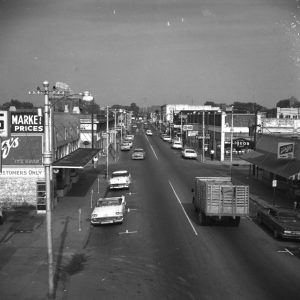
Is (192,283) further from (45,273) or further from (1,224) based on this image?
(1,224)

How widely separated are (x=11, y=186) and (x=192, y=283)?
19.1m

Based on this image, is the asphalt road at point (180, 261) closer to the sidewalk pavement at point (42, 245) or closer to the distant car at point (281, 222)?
the distant car at point (281, 222)

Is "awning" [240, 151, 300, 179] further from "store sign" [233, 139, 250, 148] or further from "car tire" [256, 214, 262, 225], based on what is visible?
"store sign" [233, 139, 250, 148]

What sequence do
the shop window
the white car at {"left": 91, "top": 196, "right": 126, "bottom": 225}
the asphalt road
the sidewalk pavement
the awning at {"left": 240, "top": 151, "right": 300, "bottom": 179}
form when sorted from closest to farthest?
the asphalt road < the sidewalk pavement < the white car at {"left": 91, "top": 196, "right": 126, "bottom": 225} < the shop window < the awning at {"left": 240, "top": 151, "right": 300, "bottom": 179}

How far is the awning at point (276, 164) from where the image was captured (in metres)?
36.1

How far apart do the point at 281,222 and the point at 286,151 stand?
15918 mm

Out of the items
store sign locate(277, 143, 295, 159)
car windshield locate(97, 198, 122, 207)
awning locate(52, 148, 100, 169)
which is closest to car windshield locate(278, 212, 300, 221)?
car windshield locate(97, 198, 122, 207)

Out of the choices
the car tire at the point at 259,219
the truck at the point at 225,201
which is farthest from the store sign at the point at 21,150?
the car tire at the point at 259,219

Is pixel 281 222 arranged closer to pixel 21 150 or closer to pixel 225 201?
pixel 225 201

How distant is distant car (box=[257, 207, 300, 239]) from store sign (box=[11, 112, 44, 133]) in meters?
15.9

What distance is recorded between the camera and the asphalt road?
53.8ft

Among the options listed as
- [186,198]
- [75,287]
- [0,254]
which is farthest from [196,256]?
[186,198]

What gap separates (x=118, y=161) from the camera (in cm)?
6719

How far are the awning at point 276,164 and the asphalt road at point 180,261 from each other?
339 inches
